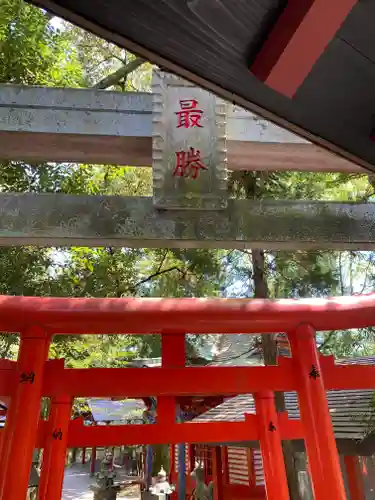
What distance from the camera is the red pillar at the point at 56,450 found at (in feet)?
10.7

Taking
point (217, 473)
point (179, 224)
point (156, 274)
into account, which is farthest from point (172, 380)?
point (217, 473)

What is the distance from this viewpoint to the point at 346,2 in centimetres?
95

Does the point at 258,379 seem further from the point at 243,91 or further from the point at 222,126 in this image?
the point at 243,91

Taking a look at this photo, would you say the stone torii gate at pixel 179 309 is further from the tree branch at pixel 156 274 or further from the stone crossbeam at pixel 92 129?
the tree branch at pixel 156 274

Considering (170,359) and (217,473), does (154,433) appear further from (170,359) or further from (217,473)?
(217,473)

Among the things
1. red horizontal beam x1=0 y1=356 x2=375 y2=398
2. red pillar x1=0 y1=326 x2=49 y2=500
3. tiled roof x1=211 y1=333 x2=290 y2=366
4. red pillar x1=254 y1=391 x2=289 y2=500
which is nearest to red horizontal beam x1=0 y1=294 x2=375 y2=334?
red pillar x1=0 y1=326 x2=49 y2=500

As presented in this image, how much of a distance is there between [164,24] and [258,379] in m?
2.47

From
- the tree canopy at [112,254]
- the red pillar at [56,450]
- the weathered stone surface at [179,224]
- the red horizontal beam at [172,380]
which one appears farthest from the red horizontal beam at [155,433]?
the tree canopy at [112,254]

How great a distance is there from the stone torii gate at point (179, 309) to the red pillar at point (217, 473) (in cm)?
543

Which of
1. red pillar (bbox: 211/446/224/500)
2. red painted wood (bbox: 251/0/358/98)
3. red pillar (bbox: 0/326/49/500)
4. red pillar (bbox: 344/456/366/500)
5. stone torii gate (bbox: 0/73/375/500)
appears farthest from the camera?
red pillar (bbox: 211/446/224/500)

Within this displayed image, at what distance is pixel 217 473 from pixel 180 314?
6.61 meters

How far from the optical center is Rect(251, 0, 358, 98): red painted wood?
37.7 inches

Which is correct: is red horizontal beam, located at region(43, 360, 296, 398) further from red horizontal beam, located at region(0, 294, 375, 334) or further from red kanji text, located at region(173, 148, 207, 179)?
red kanji text, located at region(173, 148, 207, 179)

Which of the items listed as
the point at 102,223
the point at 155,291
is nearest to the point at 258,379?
the point at 102,223
